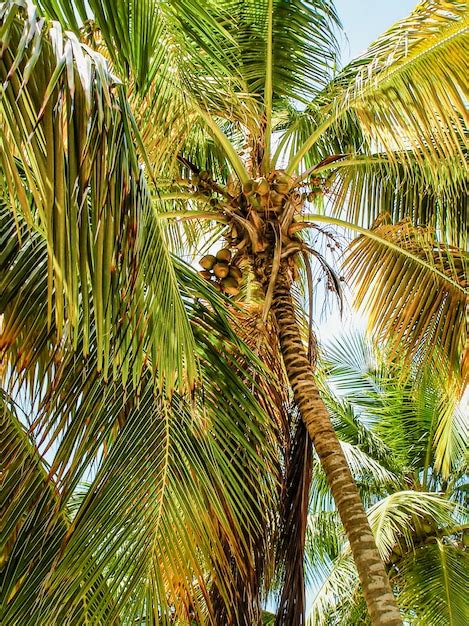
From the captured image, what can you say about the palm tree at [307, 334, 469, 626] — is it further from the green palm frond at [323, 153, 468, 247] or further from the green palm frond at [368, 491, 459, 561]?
the green palm frond at [323, 153, 468, 247]

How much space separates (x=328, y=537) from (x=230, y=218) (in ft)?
21.6

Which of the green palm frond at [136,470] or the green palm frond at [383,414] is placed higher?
the green palm frond at [383,414]

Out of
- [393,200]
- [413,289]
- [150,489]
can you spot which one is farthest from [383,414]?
[150,489]

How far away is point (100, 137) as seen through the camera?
1928 mm

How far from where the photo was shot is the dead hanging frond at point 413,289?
4.62m

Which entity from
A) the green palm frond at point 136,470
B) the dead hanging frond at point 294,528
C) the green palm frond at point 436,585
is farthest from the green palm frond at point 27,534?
the green palm frond at point 436,585

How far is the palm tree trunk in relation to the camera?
3033 millimetres

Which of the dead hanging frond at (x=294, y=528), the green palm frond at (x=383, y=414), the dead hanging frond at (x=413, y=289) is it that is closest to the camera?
the dead hanging frond at (x=294, y=528)

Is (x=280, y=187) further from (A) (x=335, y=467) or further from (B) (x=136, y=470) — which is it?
(B) (x=136, y=470)

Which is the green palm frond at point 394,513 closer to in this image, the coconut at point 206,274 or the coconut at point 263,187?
the coconut at point 206,274

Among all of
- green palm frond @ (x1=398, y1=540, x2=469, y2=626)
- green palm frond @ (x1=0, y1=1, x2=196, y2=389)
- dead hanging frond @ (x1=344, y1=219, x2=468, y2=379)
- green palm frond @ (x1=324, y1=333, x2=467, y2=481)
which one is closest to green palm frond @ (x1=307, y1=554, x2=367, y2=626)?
green palm frond @ (x1=398, y1=540, x2=469, y2=626)

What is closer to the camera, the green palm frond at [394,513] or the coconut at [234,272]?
the coconut at [234,272]

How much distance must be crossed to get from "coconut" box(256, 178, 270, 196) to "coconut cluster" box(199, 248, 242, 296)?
0.37 metres

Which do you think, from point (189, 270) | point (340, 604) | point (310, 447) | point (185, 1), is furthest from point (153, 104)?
point (340, 604)
